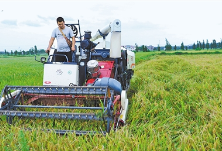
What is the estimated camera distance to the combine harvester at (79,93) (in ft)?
11.3

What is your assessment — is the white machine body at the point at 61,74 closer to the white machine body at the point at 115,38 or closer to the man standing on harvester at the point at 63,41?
the man standing on harvester at the point at 63,41

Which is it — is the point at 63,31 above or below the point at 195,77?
above

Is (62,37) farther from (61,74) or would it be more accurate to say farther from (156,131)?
(156,131)

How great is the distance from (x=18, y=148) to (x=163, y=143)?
155 cm

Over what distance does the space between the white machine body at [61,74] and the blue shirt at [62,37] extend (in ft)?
1.88

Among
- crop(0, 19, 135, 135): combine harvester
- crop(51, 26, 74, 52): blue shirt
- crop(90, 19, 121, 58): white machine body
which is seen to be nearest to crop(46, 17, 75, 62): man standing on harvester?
crop(51, 26, 74, 52): blue shirt

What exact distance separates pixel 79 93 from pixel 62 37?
1841 mm

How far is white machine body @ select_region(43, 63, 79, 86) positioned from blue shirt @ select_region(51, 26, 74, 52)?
57 centimetres

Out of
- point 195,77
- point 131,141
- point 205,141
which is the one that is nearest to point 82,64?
point 131,141

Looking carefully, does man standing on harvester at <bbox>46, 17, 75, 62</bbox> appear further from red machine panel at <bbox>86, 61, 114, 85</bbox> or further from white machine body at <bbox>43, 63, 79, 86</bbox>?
red machine panel at <bbox>86, 61, 114, 85</bbox>

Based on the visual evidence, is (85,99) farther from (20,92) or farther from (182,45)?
(182,45)

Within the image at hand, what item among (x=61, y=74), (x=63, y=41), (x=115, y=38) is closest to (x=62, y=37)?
(x=63, y=41)

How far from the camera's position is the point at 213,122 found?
129 inches

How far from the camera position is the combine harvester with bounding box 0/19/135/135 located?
343 cm
